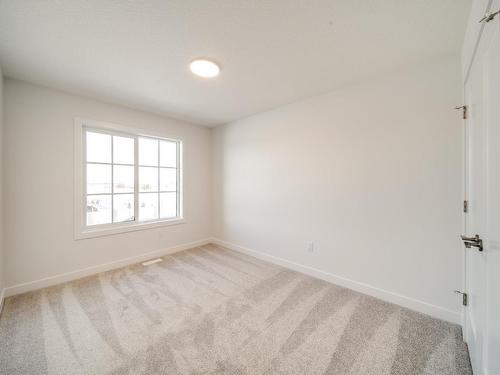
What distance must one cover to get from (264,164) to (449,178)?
86.3 inches

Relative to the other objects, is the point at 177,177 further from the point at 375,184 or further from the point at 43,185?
Answer: the point at 375,184

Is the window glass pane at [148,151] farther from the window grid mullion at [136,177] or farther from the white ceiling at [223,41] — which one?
the white ceiling at [223,41]

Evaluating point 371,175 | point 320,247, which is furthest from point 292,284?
point 371,175

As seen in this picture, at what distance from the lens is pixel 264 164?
3363mm

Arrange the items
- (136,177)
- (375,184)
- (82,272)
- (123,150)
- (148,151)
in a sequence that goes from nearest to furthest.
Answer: (375,184), (82,272), (123,150), (136,177), (148,151)

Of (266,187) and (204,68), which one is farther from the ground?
(204,68)

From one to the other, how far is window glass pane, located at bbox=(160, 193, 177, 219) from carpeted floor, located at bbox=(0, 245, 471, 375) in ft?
4.39

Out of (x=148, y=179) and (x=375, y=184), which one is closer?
(x=375, y=184)

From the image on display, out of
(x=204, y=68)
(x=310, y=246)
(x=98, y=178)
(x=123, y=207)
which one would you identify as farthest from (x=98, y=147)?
(x=310, y=246)

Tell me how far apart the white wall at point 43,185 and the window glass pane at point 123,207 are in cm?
28

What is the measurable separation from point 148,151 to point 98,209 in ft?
3.84

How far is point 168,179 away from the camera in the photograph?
3795 millimetres

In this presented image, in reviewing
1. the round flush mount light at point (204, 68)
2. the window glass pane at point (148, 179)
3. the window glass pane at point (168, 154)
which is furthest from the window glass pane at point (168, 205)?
the round flush mount light at point (204, 68)

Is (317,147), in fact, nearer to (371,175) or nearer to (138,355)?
(371,175)
